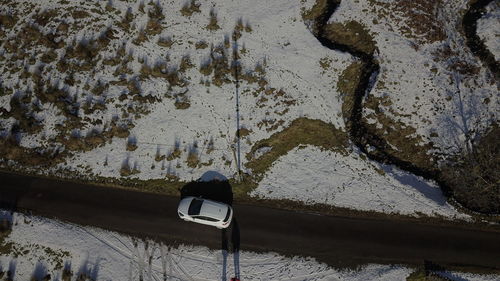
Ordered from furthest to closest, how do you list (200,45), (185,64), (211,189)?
(200,45) < (185,64) < (211,189)

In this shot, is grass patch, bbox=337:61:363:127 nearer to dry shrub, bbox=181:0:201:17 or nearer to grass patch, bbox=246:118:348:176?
grass patch, bbox=246:118:348:176

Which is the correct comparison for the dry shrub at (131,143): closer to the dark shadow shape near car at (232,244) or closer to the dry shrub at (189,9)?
the dark shadow shape near car at (232,244)

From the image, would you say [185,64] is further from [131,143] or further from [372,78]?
[372,78]

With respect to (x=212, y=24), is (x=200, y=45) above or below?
below

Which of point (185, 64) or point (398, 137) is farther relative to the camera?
point (185, 64)

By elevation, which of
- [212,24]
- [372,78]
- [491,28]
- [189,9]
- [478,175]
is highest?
[491,28]

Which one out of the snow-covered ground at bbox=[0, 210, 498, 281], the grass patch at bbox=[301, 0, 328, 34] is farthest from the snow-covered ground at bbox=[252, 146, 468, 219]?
the grass patch at bbox=[301, 0, 328, 34]

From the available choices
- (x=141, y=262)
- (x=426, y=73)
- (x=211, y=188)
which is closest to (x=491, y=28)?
(x=426, y=73)

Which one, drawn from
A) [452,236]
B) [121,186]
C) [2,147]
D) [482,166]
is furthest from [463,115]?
[2,147]
